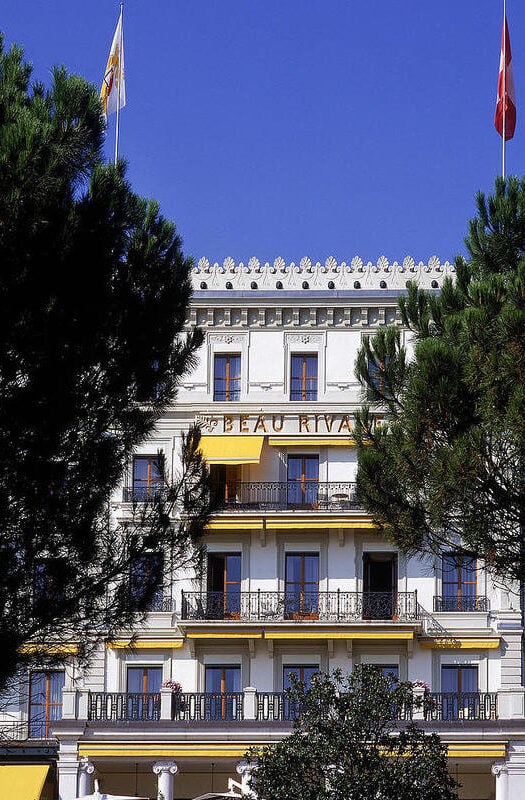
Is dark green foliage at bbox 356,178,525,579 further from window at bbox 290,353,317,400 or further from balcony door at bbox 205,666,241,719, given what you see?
window at bbox 290,353,317,400

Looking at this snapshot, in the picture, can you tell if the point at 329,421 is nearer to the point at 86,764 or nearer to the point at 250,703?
the point at 250,703

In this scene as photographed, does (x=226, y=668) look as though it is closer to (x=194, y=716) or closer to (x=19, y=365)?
(x=194, y=716)

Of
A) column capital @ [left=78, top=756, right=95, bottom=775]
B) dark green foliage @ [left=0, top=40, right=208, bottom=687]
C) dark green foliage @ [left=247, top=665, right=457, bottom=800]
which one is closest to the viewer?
dark green foliage @ [left=0, top=40, right=208, bottom=687]

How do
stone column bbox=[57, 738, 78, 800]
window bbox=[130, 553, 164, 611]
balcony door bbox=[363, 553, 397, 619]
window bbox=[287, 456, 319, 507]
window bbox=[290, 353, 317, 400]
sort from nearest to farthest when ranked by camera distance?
window bbox=[130, 553, 164, 611]
stone column bbox=[57, 738, 78, 800]
balcony door bbox=[363, 553, 397, 619]
window bbox=[287, 456, 319, 507]
window bbox=[290, 353, 317, 400]

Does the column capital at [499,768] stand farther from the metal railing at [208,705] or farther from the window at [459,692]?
the metal railing at [208,705]

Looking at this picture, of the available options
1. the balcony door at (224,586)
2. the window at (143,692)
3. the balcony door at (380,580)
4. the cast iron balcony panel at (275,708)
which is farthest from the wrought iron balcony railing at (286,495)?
the cast iron balcony panel at (275,708)

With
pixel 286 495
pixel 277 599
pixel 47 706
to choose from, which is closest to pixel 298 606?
pixel 277 599

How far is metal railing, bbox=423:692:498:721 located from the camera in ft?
139

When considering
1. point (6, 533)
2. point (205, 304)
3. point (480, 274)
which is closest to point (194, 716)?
point (205, 304)

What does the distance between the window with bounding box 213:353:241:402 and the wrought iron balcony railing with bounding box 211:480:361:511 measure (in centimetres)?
247

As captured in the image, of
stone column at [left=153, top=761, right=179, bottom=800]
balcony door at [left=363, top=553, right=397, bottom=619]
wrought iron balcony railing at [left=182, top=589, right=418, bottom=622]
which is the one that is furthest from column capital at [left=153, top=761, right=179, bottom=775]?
balcony door at [left=363, top=553, right=397, bottom=619]

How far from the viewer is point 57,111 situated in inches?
834

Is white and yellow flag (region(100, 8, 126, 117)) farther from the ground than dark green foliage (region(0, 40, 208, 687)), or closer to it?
farther from the ground

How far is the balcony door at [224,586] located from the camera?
44250 mm
